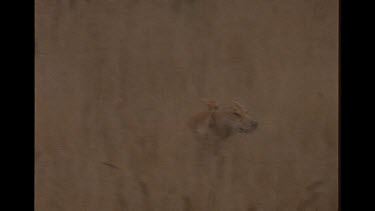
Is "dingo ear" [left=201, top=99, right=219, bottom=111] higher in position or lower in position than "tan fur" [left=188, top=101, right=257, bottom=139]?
higher

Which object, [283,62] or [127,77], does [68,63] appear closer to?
[127,77]

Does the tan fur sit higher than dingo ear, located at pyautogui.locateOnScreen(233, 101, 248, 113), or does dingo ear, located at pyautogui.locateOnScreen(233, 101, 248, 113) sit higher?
dingo ear, located at pyautogui.locateOnScreen(233, 101, 248, 113)

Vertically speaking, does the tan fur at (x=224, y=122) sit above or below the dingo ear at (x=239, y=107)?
below

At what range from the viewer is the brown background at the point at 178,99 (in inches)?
63.3

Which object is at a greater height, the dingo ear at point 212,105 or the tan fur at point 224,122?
the dingo ear at point 212,105

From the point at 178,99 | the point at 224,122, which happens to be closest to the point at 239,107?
the point at 224,122

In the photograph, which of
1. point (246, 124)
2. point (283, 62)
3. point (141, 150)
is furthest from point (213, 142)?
point (283, 62)

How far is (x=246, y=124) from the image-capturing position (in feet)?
5.30

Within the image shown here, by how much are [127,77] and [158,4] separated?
28 cm

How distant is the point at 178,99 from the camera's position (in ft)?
5.36

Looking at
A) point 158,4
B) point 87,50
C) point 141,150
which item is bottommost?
point 141,150

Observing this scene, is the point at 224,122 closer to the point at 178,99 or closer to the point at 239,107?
the point at 239,107

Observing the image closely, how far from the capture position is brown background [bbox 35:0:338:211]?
1.61m

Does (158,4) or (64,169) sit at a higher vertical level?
(158,4)
